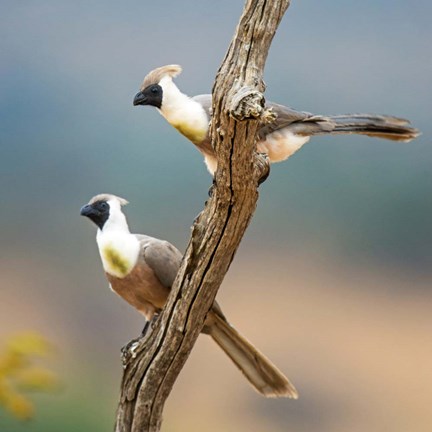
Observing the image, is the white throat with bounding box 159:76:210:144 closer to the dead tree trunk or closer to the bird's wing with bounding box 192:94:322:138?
the bird's wing with bounding box 192:94:322:138

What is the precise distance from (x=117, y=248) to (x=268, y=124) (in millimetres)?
533

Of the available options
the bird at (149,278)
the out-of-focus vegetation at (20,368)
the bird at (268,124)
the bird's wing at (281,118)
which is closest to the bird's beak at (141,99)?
the bird at (268,124)

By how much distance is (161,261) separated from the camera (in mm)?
2092

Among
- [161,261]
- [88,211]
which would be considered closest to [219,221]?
[161,261]

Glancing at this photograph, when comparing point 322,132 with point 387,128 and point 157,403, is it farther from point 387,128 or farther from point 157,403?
point 157,403

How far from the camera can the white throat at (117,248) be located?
2.09 m

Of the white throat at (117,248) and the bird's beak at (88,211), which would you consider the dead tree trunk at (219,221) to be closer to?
the white throat at (117,248)

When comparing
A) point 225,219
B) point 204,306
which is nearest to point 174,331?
point 204,306

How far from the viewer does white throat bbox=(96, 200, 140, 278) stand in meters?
2.09

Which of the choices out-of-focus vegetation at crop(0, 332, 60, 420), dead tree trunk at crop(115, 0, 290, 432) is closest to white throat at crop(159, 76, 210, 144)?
dead tree trunk at crop(115, 0, 290, 432)

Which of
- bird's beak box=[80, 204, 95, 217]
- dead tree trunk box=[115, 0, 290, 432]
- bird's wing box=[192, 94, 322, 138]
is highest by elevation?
bird's wing box=[192, 94, 322, 138]

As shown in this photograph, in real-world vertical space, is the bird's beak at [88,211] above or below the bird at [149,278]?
above

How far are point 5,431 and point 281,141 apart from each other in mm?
1929

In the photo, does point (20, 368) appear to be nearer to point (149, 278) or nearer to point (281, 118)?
point (149, 278)
